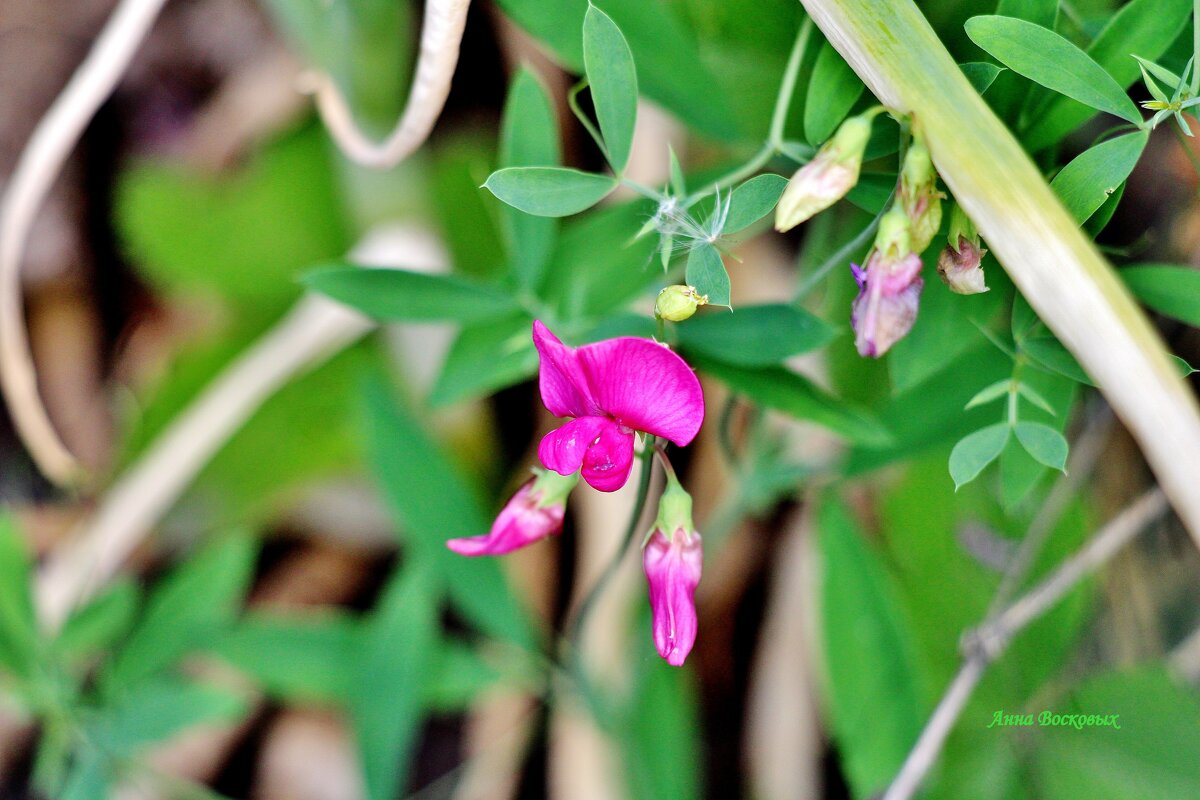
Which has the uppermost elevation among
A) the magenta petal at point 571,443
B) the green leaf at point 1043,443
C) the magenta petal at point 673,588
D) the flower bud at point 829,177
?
the flower bud at point 829,177

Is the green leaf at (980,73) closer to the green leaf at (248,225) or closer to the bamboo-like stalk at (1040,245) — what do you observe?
the bamboo-like stalk at (1040,245)

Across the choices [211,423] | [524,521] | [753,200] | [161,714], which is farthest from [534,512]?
[211,423]

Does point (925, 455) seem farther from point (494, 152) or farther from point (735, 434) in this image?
point (494, 152)

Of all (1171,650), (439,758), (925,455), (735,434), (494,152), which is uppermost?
(494,152)

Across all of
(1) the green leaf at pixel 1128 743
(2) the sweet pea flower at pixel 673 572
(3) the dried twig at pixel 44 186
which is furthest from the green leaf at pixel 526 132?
(1) the green leaf at pixel 1128 743

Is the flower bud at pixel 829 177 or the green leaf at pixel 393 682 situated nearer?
the flower bud at pixel 829 177

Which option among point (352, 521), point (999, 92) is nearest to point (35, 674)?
point (352, 521)

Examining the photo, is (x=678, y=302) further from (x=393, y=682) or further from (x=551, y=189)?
(x=393, y=682)

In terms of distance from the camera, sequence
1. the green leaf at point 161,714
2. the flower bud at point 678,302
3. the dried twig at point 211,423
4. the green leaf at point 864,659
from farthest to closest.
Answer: the dried twig at point 211,423 < the green leaf at point 161,714 < the green leaf at point 864,659 < the flower bud at point 678,302
